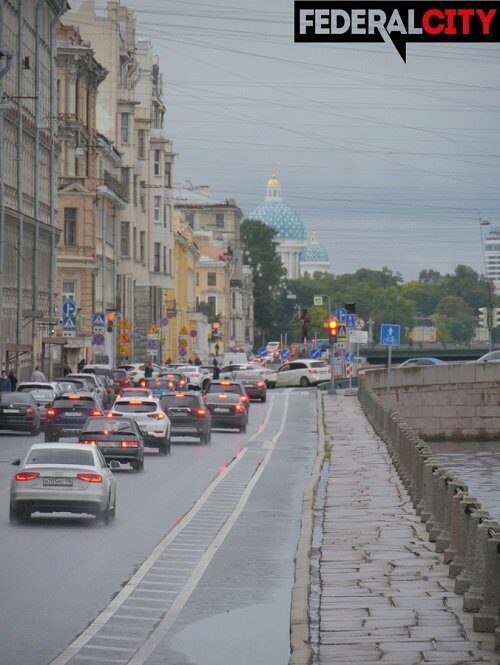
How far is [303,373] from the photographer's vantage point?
103938 mm

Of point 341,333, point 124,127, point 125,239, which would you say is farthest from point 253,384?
point 124,127

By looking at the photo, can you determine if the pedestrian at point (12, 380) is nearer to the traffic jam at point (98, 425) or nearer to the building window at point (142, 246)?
the traffic jam at point (98, 425)

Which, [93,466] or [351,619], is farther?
[93,466]

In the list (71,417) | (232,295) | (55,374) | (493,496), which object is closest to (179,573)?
(71,417)

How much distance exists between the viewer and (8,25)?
240ft

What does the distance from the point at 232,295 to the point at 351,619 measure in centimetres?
18046

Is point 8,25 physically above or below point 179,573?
above

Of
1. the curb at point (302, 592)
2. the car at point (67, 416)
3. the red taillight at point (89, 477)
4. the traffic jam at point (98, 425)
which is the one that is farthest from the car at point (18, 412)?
the red taillight at point (89, 477)

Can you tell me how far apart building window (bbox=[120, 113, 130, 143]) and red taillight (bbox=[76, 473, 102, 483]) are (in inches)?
3779

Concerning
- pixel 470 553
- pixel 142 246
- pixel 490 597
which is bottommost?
pixel 490 597

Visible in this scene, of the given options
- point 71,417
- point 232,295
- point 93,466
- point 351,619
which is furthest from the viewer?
point 232,295

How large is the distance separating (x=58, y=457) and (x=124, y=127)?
3793 inches

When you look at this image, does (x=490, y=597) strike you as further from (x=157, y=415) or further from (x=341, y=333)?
(x=341, y=333)

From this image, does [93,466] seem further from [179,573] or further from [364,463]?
[364,463]
